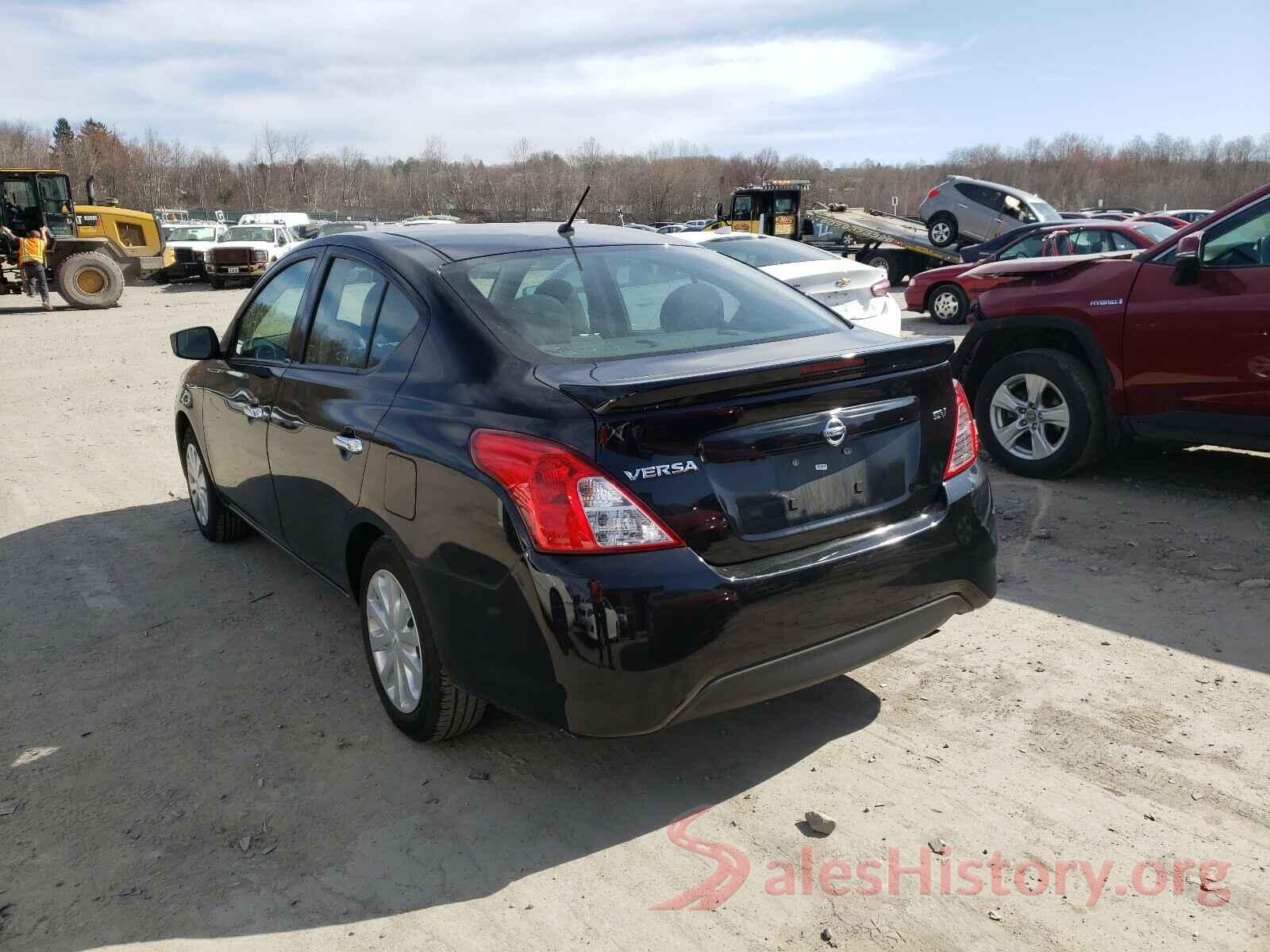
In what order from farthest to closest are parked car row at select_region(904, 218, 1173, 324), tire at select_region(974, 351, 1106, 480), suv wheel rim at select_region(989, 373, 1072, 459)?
parked car row at select_region(904, 218, 1173, 324), suv wheel rim at select_region(989, 373, 1072, 459), tire at select_region(974, 351, 1106, 480)

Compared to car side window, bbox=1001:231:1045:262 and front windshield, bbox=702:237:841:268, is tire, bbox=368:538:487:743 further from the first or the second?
car side window, bbox=1001:231:1045:262

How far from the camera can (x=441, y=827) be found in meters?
2.95

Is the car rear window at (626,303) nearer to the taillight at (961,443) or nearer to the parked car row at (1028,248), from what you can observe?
the taillight at (961,443)

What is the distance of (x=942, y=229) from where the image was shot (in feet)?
80.0

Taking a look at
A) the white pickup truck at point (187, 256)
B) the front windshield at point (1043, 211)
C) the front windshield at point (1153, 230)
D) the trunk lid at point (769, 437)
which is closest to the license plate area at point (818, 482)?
the trunk lid at point (769, 437)

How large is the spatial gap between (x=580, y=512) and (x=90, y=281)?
23.9m

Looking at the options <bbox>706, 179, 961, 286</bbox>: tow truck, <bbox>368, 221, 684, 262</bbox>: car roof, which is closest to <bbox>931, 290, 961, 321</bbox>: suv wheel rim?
<bbox>706, 179, 961, 286</bbox>: tow truck

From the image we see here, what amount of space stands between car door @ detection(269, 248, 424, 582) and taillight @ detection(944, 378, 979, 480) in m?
1.77

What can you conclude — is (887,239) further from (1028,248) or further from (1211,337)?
(1211,337)

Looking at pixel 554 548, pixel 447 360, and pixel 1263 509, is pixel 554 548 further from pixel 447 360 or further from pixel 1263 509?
pixel 1263 509

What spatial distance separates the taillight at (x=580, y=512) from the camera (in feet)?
8.50

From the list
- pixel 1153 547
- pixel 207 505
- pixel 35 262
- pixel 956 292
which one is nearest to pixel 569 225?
pixel 207 505

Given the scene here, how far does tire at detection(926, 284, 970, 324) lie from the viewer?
15734 millimetres

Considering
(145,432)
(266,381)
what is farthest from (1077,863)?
(145,432)
